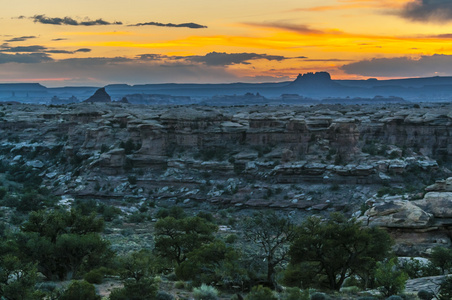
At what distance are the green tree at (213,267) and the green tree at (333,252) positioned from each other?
106 inches

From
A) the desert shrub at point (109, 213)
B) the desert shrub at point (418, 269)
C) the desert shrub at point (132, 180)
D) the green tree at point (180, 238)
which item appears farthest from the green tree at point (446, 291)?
the desert shrub at point (132, 180)

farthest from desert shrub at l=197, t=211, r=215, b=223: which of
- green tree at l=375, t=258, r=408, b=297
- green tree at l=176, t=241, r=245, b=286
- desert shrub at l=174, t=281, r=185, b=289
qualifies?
green tree at l=375, t=258, r=408, b=297

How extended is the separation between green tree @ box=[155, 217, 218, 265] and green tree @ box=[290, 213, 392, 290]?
594 centimetres

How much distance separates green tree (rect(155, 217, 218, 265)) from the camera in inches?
984

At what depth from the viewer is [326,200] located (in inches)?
1619

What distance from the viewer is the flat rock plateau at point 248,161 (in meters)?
42.3

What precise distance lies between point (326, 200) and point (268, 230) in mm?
21478

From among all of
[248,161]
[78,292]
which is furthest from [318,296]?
[248,161]

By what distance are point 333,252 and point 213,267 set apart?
4695mm

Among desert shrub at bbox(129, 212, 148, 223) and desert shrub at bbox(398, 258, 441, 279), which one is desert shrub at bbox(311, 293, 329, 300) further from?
desert shrub at bbox(129, 212, 148, 223)

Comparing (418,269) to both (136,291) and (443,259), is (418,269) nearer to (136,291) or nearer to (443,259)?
(443,259)

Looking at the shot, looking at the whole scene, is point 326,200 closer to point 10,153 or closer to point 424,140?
point 424,140

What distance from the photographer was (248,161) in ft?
153

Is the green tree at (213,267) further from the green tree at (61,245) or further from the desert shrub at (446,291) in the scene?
the desert shrub at (446,291)
